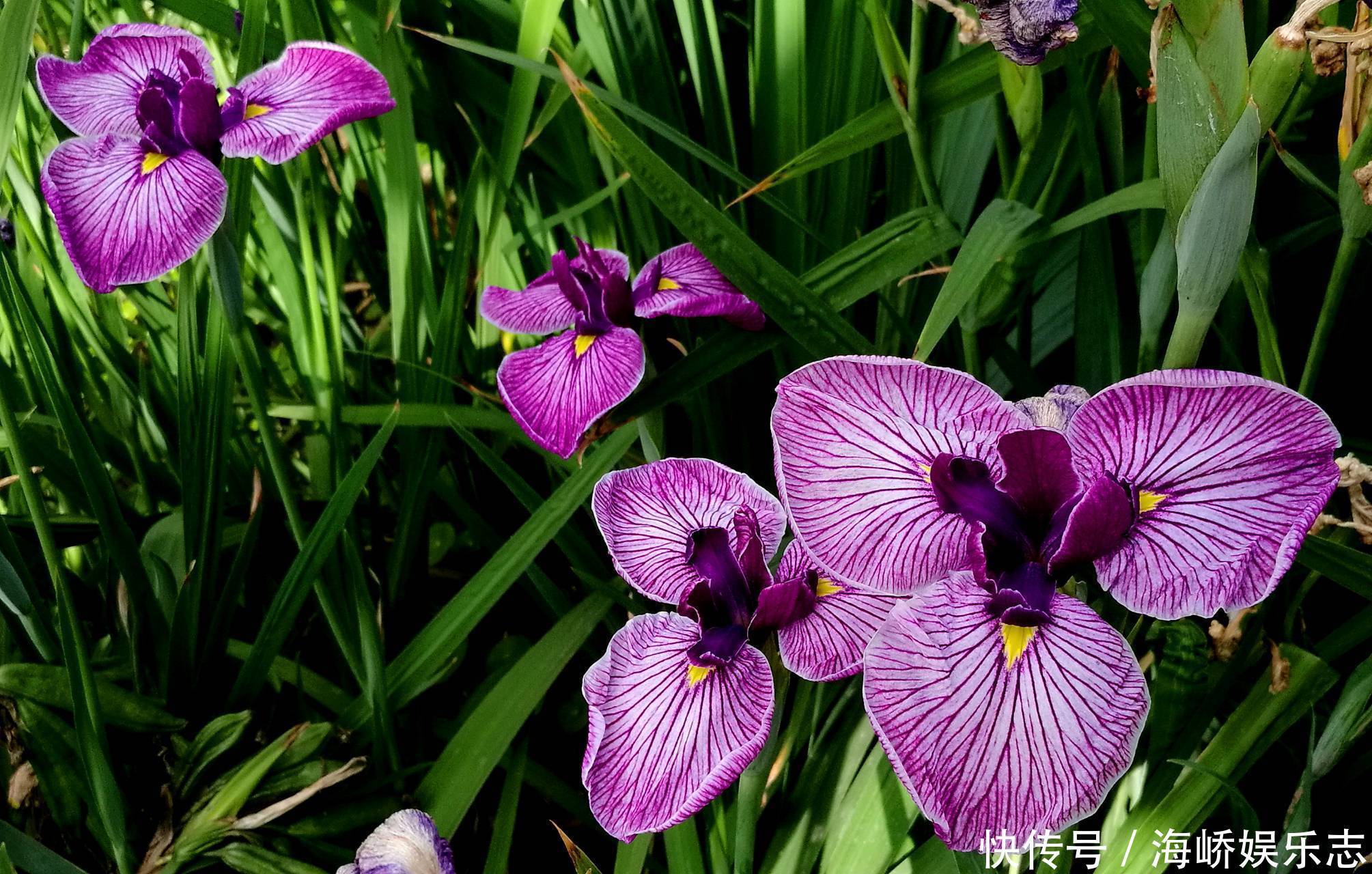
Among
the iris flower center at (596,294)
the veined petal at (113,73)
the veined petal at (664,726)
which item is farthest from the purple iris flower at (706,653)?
the veined petal at (113,73)

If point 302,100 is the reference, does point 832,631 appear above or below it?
below

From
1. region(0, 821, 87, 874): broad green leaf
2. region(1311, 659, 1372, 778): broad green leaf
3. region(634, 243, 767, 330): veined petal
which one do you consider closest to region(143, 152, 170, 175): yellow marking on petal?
region(634, 243, 767, 330): veined petal

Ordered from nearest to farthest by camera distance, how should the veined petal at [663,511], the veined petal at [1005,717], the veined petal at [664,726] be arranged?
1. the veined petal at [1005,717]
2. the veined petal at [664,726]
3. the veined petal at [663,511]

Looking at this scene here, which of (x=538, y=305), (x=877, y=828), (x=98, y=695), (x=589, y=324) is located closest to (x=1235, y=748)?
(x=877, y=828)

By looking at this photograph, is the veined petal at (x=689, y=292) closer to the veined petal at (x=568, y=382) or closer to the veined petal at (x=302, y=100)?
the veined petal at (x=568, y=382)

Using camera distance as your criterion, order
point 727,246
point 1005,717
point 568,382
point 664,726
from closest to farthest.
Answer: point 1005,717, point 664,726, point 727,246, point 568,382

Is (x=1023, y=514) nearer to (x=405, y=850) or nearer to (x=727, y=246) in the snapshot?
(x=727, y=246)

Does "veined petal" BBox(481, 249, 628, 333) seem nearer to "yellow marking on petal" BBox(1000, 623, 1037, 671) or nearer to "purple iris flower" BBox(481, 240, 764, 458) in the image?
"purple iris flower" BBox(481, 240, 764, 458)
